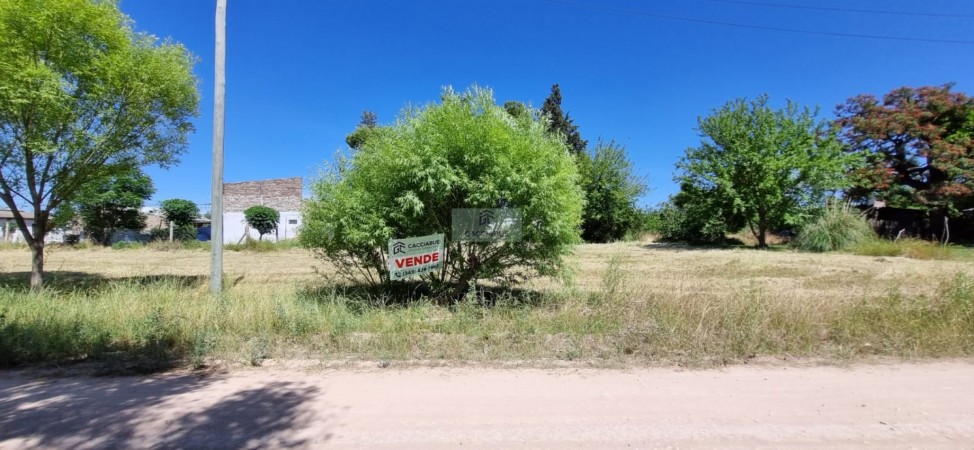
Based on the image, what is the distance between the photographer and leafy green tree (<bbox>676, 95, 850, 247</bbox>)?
919 inches

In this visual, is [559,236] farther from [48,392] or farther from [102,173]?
[102,173]

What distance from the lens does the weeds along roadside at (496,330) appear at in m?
5.24

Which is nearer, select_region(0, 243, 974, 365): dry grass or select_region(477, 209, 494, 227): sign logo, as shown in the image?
select_region(0, 243, 974, 365): dry grass

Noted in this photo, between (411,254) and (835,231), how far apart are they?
950 inches

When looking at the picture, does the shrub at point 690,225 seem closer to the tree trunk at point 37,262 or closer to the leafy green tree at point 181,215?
the tree trunk at point 37,262

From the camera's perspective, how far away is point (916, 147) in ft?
91.8

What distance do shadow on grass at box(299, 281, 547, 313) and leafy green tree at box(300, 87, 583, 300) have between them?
1.18 ft

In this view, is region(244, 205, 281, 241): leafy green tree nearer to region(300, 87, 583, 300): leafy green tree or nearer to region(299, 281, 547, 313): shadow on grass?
region(299, 281, 547, 313): shadow on grass

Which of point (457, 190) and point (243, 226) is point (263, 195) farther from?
point (457, 190)

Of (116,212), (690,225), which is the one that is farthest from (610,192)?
(116,212)

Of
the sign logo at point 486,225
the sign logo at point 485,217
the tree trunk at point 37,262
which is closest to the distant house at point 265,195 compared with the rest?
the tree trunk at point 37,262

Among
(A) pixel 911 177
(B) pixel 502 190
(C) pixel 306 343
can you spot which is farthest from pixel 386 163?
(A) pixel 911 177

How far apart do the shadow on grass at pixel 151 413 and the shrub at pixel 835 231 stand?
25.9 m

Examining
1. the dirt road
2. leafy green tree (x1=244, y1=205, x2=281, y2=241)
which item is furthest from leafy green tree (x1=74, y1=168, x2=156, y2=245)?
the dirt road
